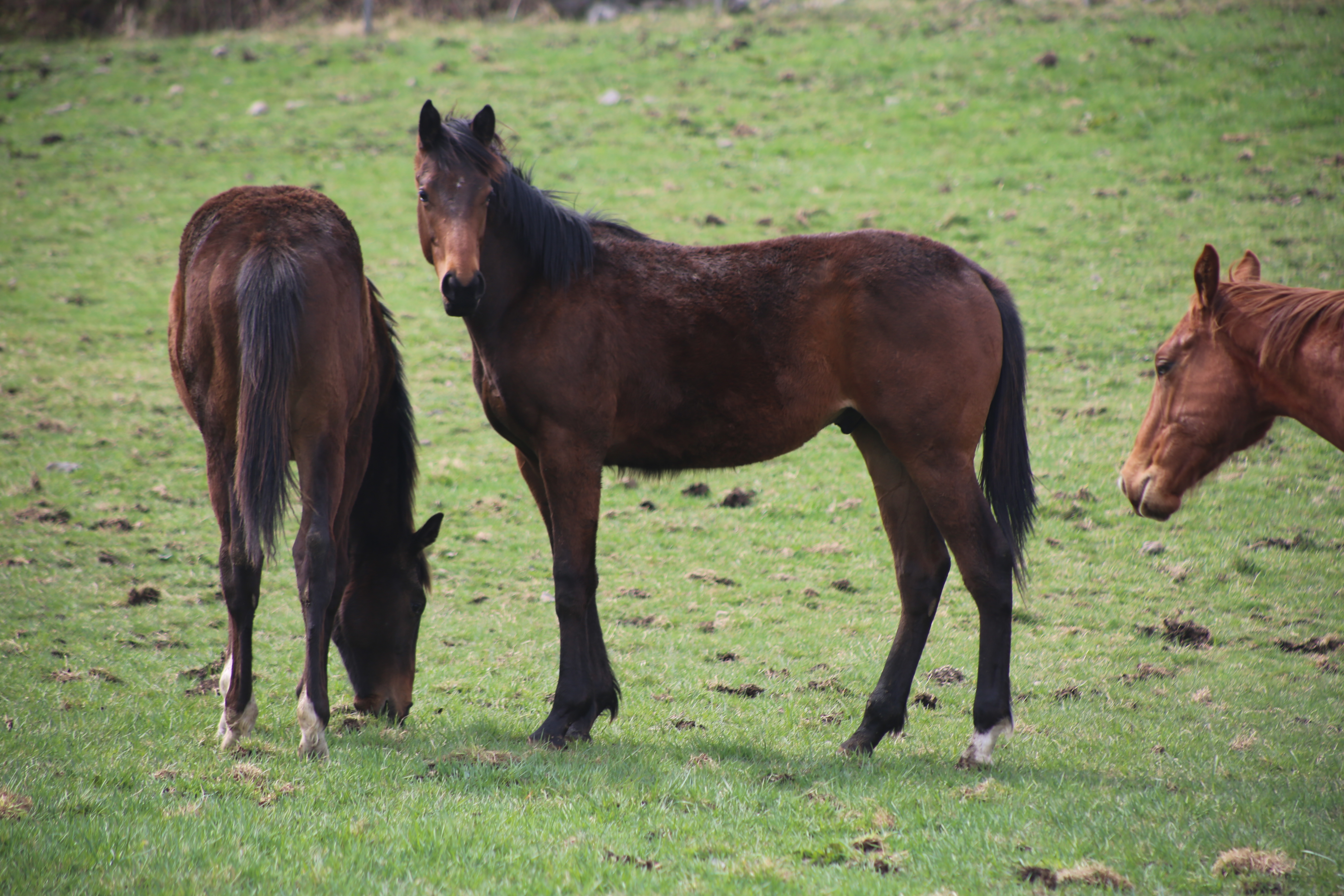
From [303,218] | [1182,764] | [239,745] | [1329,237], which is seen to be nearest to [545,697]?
[239,745]

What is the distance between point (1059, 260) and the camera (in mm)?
14453

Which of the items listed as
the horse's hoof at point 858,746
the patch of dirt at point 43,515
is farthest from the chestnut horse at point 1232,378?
the patch of dirt at point 43,515

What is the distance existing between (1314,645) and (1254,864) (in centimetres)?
452

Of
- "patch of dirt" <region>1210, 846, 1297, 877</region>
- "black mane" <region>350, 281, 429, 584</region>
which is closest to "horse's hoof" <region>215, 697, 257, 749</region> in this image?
"black mane" <region>350, 281, 429, 584</region>

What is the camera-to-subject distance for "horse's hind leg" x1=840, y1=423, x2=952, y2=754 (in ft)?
17.4

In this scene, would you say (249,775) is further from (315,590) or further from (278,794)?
(315,590)

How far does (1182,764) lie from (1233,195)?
13.0 metres

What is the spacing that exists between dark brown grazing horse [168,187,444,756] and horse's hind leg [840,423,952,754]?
259 centimetres

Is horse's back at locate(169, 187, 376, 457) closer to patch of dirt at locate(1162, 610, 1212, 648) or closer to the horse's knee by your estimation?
the horse's knee

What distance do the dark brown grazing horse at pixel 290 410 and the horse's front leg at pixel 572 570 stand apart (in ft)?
3.55

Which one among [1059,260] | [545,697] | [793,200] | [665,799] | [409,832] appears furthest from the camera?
[793,200]

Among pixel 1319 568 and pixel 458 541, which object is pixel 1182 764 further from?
pixel 458 541

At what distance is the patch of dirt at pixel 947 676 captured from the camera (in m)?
6.61

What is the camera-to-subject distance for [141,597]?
793cm
